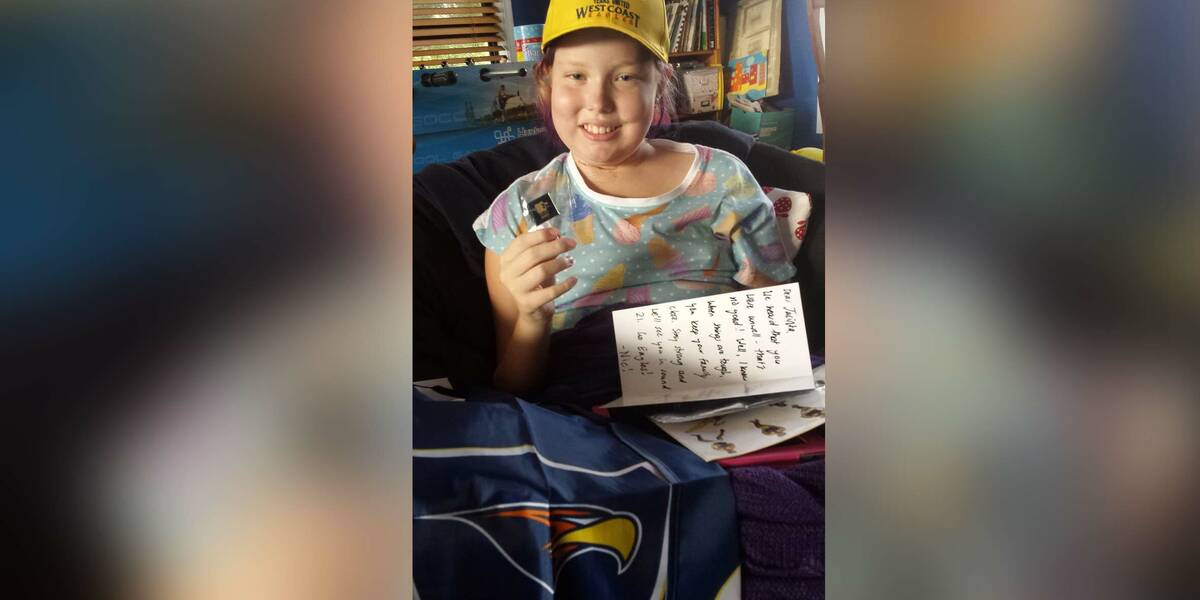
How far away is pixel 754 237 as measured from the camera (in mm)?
542

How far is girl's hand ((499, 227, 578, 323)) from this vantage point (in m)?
0.51

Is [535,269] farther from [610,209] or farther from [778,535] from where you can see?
[778,535]

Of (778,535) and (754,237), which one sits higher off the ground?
(754,237)

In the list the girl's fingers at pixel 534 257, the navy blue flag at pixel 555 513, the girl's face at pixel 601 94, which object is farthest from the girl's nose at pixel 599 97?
the navy blue flag at pixel 555 513

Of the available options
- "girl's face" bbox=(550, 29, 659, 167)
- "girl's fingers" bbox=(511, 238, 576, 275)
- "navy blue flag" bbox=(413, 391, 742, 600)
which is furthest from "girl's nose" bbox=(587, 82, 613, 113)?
"navy blue flag" bbox=(413, 391, 742, 600)

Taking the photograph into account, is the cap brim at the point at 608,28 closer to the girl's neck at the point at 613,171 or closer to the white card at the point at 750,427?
the girl's neck at the point at 613,171

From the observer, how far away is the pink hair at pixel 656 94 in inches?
19.9

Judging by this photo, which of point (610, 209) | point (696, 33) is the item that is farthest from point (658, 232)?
point (696, 33)

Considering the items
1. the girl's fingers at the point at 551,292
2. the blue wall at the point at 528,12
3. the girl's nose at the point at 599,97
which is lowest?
the girl's fingers at the point at 551,292

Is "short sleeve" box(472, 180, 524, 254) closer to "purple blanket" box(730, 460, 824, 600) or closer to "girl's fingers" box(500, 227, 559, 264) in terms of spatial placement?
"girl's fingers" box(500, 227, 559, 264)

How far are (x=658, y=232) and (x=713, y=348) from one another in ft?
0.32
